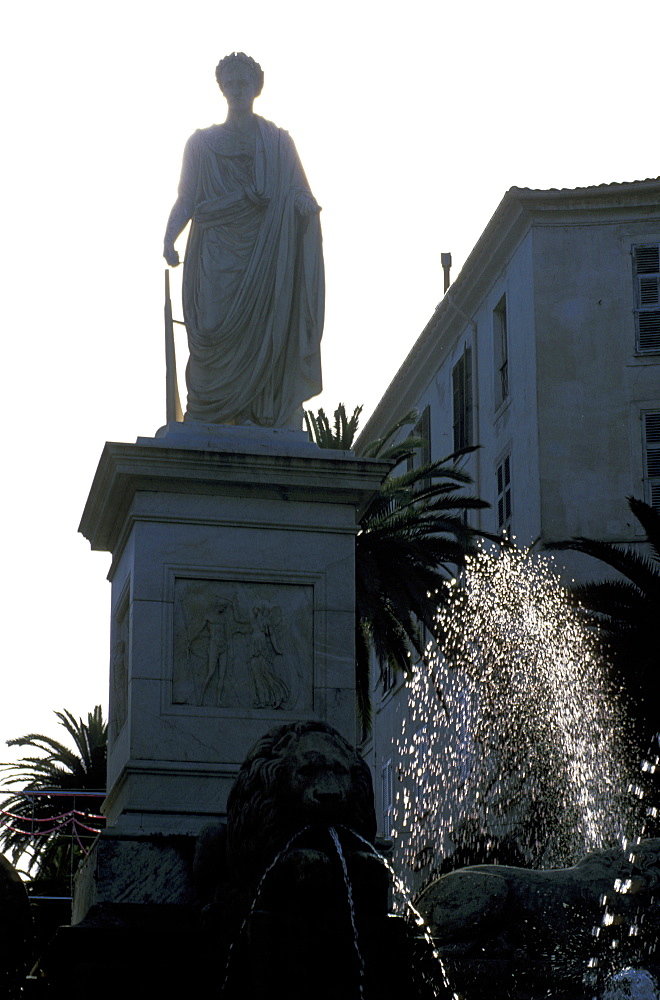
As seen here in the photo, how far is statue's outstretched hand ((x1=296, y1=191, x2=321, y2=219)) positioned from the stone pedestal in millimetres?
1674

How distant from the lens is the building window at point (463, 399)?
4253 centimetres

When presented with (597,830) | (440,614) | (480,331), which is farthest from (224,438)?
(480,331)

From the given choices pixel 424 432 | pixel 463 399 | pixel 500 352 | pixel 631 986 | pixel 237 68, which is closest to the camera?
pixel 631 986

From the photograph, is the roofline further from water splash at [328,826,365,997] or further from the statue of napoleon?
water splash at [328,826,365,997]

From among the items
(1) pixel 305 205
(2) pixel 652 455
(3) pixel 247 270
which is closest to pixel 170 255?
(3) pixel 247 270

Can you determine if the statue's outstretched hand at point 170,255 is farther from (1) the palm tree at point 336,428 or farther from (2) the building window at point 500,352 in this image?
(2) the building window at point 500,352

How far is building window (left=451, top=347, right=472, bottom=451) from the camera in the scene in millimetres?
42531

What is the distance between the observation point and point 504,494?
3959cm

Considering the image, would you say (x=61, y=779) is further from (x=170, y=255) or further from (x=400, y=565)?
(x=170, y=255)

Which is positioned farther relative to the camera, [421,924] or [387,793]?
[387,793]

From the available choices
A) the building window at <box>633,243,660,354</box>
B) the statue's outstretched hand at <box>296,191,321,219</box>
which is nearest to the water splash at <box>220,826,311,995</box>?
the statue's outstretched hand at <box>296,191,321,219</box>

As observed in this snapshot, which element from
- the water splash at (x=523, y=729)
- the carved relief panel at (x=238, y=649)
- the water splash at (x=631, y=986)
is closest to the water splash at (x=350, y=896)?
the water splash at (x=631, y=986)

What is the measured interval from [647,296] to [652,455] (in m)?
3.48

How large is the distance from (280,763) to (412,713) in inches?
1319
